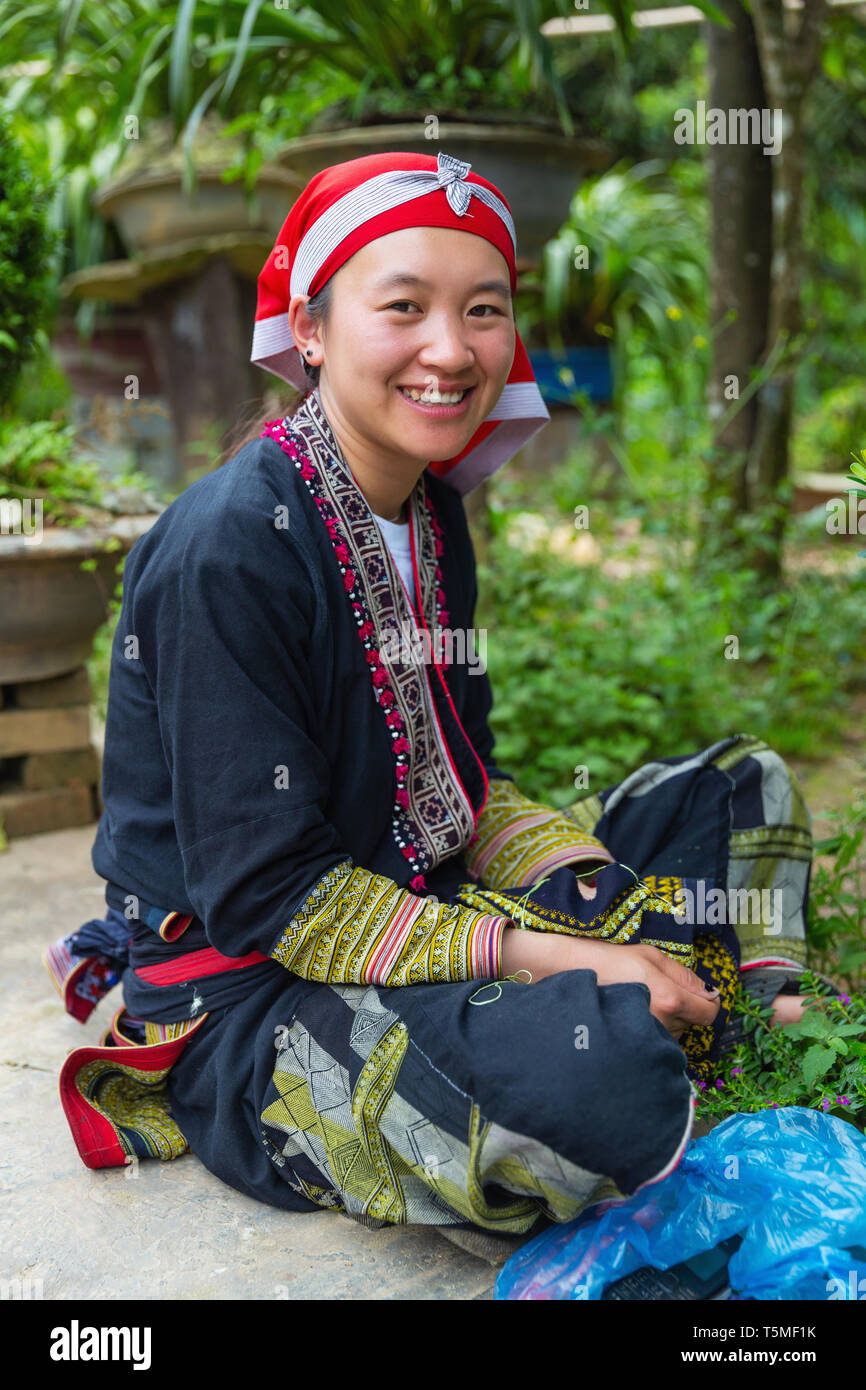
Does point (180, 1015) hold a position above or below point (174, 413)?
below

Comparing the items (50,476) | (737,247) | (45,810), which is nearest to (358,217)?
(50,476)

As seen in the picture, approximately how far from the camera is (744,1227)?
1.61 metres

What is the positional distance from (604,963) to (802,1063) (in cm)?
38

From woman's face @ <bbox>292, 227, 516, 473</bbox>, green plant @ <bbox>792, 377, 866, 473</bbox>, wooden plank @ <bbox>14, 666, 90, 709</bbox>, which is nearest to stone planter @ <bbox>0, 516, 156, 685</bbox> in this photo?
wooden plank @ <bbox>14, 666, 90, 709</bbox>

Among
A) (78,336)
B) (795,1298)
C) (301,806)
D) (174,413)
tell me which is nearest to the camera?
(795,1298)

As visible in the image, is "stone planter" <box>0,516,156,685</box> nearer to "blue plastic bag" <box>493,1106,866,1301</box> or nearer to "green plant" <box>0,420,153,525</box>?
"green plant" <box>0,420,153,525</box>

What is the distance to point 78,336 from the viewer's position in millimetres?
7590

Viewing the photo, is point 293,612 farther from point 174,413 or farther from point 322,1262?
point 174,413

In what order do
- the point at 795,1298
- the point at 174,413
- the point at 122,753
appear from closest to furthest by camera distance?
the point at 795,1298
the point at 122,753
the point at 174,413

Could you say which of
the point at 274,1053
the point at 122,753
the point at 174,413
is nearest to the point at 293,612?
the point at 122,753

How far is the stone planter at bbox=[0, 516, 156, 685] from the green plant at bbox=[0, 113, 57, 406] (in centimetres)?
57

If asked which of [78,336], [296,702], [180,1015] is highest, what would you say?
[78,336]

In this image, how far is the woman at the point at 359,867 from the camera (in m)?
1.56

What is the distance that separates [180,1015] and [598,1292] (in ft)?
2.47
